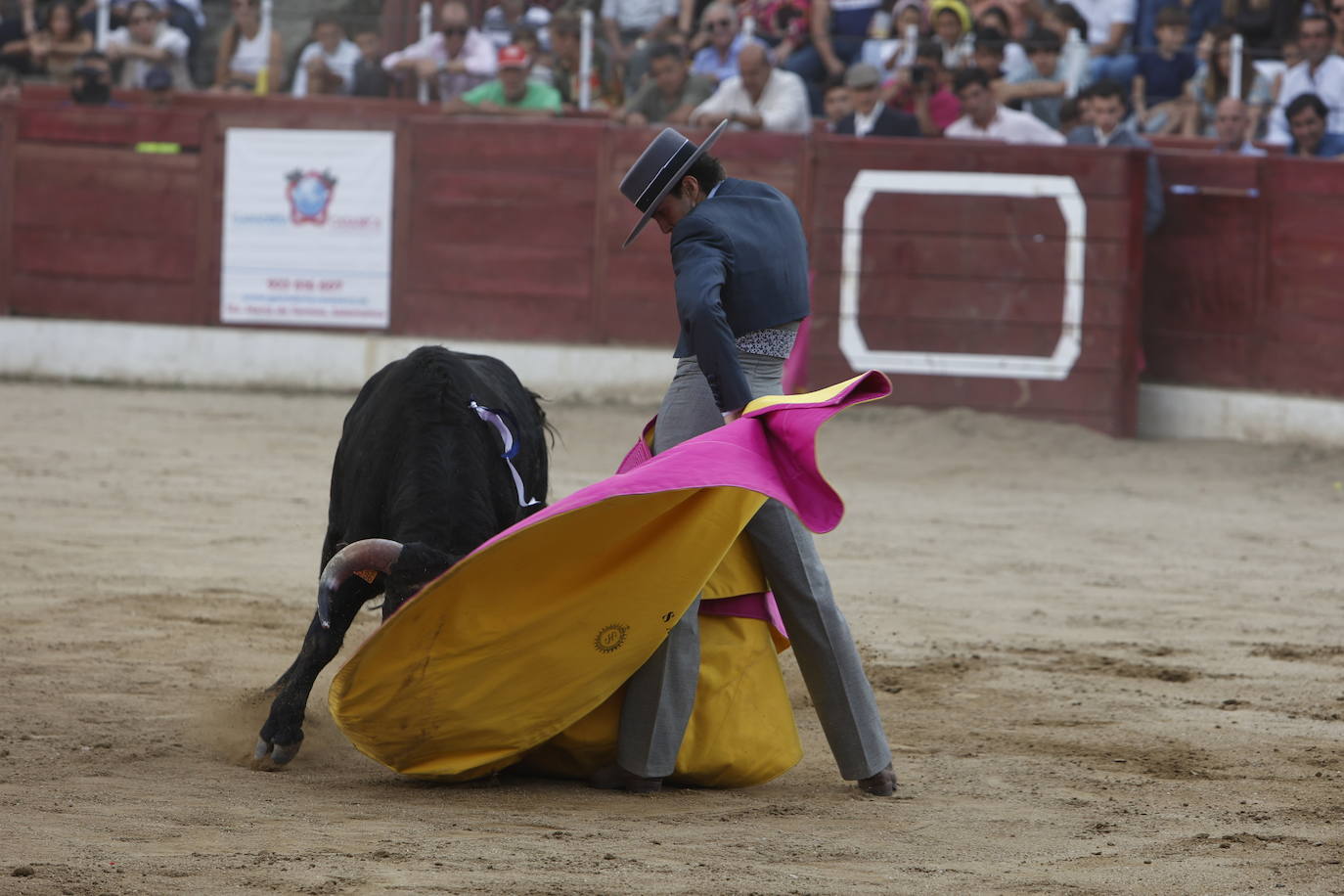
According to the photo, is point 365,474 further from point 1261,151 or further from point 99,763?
point 1261,151

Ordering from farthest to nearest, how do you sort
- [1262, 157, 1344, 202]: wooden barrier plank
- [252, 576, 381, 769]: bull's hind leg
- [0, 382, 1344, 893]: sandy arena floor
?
[1262, 157, 1344, 202]: wooden barrier plank → [252, 576, 381, 769]: bull's hind leg → [0, 382, 1344, 893]: sandy arena floor

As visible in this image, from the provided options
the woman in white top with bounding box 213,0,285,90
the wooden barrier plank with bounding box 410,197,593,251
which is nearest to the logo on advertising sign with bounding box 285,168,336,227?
the wooden barrier plank with bounding box 410,197,593,251

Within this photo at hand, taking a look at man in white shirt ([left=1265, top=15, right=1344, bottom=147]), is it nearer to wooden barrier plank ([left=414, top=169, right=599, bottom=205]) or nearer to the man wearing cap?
wooden barrier plank ([left=414, top=169, right=599, bottom=205])

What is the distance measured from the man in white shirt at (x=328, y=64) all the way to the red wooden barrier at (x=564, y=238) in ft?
1.89

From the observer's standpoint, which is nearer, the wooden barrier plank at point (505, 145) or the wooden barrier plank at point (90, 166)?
the wooden barrier plank at point (505, 145)

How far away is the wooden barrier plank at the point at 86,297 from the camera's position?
1028cm

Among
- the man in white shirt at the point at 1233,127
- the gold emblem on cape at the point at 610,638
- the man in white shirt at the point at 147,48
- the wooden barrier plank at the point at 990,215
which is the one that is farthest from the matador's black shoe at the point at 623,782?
the man in white shirt at the point at 147,48

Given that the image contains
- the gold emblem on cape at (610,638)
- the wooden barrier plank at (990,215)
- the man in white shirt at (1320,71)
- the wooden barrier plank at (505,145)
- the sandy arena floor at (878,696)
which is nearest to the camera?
the sandy arena floor at (878,696)

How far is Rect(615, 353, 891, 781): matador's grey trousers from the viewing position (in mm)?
3383

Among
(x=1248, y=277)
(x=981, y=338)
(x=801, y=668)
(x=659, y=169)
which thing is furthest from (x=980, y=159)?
(x=801, y=668)

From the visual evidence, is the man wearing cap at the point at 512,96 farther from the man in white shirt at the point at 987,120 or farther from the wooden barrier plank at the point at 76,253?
the man in white shirt at the point at 987,120

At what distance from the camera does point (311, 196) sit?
9.95 meters

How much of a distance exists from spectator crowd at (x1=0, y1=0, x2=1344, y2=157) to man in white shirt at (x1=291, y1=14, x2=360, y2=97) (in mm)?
14

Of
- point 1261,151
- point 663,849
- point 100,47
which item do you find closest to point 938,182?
point 1261,151
